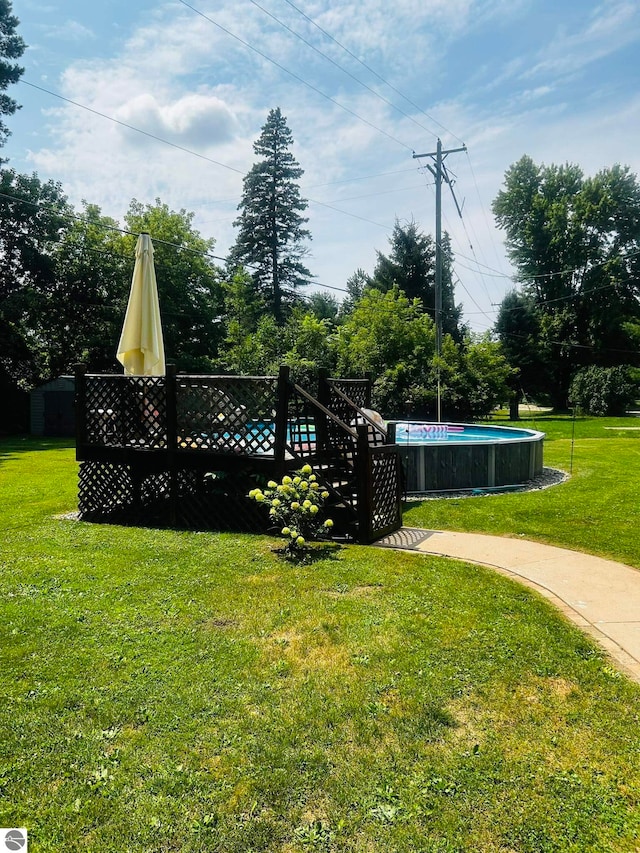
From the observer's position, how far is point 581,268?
37250 mm

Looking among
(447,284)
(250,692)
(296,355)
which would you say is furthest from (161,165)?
(447,284)

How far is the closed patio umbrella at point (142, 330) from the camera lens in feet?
23.7

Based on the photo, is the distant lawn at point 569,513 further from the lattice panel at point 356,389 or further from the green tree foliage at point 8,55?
the green tree foliage at point 8,55

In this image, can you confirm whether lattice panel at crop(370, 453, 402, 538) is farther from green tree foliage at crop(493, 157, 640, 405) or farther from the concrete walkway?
green tree foliage at crop(493, 157, 640, 405)

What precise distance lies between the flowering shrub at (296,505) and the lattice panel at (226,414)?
0.88m

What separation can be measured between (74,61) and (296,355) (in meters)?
13.0

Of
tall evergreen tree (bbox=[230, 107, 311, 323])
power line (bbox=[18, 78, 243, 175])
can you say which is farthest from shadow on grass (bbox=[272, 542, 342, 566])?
tall evergreen tree (bbox=[230, 107, 311, 323])

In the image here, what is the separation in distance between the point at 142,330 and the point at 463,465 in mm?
5322

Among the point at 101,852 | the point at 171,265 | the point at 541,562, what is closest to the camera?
the point at 101,852

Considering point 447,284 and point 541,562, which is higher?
point 447,284

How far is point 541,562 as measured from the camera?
17.2 ft

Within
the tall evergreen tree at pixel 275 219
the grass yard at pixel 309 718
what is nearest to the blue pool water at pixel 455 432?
the grass yard at pixel 309 718

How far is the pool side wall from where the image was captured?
29.0 ft

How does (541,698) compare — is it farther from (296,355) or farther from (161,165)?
(296,355)
